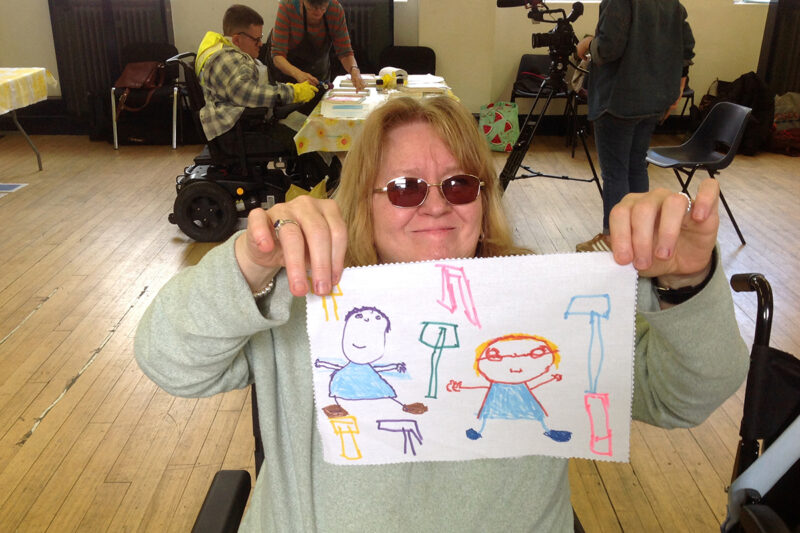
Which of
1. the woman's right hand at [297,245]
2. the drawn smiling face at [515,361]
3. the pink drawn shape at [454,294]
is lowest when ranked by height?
the drawn smiling face at [515,361]

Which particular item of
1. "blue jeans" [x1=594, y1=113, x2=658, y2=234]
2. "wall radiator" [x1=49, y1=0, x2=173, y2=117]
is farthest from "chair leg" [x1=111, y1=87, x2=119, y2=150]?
"blue jeans" [x1=594, y1=113, x2=658, y2=234]

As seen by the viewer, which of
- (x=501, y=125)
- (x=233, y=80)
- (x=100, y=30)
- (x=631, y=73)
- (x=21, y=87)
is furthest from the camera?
(x=100, y=30)

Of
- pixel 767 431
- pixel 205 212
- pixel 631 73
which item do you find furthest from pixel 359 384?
pixel 205 212

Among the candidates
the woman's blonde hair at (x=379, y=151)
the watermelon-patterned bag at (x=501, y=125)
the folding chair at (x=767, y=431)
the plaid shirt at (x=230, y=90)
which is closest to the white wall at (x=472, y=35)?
the watermelon-patterned bag at (x=501, y=125)

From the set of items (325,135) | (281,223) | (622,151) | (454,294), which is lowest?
(622,151)

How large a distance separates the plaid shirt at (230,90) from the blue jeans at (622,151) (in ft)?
5.73

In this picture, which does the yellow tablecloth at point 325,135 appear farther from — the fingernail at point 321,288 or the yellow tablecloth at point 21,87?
the fingernail at point 321,288

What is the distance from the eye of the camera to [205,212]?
165 inches

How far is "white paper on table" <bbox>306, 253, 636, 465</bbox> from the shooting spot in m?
0.87

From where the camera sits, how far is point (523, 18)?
22.2ft

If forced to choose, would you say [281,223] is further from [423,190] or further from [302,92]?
[302,92]

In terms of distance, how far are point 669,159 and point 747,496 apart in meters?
3.47

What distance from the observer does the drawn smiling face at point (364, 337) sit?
886 mm

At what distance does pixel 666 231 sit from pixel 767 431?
1.53ft
